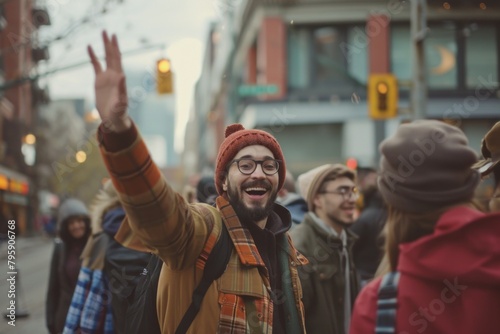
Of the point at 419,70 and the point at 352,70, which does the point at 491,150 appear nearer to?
the point at 419,70

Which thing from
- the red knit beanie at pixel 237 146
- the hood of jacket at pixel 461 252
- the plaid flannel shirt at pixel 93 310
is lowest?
the plaid flannel shirt at pixel 93 310

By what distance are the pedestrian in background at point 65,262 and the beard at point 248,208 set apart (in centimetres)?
394

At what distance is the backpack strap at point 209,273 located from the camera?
3.21m

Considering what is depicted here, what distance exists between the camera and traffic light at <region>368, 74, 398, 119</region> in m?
16.0

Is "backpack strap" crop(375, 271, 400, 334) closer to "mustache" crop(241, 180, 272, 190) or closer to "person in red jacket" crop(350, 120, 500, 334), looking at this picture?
Answer: "person in red jacket" crop(350, 120, 500, 334)

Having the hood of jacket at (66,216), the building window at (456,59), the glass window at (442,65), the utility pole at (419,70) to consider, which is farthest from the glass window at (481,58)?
the hood of jacket at (66,216)

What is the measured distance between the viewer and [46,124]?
270 feet

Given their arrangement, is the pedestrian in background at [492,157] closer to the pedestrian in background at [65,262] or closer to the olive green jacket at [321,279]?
the olive green jacket at [321,279]

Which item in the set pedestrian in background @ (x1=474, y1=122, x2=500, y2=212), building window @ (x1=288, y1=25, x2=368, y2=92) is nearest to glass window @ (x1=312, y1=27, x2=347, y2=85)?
building window @ (x1=288, y1=25, x2=368, y2=92)

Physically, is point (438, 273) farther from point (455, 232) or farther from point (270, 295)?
point (270, 295)

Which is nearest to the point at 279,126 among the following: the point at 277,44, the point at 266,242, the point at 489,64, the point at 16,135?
the point at 277,44

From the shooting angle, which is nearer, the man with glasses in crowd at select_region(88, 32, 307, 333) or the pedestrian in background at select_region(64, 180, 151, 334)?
the man with glasses in crowd at select_region(88, 32, 307, 333)

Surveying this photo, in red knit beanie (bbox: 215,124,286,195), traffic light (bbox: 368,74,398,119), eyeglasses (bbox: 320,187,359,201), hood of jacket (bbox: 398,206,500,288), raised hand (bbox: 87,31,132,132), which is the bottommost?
eyeglasses (bbox: 320,187,359,201)

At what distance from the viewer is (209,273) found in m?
3.26
